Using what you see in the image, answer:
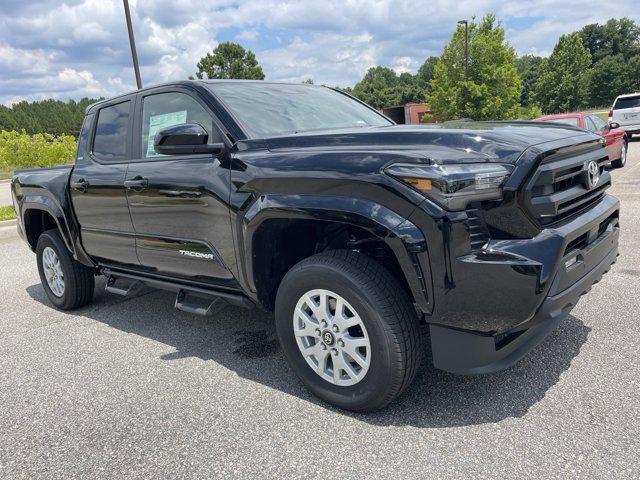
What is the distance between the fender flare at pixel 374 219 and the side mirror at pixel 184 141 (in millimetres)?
502

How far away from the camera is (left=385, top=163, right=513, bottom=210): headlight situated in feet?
7.24

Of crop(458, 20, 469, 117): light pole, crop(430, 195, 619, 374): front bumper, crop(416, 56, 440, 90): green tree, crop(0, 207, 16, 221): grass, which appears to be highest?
crop(416, 56, 440, 90): green tree

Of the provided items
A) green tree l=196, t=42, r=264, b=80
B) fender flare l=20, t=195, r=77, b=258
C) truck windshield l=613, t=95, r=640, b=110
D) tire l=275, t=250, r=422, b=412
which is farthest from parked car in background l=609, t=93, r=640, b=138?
green tree l=196, t=42, r=264, b=80

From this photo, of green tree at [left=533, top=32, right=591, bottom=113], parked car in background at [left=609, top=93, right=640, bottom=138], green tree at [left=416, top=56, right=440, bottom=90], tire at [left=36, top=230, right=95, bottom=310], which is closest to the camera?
tire at [left=36, top=230, right=95, bottom=310]

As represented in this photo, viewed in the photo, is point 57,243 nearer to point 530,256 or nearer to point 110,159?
point 110,159

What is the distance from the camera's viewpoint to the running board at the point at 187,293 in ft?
10.8

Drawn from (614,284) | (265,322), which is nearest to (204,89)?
(265,322)

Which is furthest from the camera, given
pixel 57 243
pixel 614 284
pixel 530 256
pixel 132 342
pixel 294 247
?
pixel 57 243

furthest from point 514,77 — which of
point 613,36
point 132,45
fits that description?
point 613,36

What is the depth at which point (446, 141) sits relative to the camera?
2.42 meters

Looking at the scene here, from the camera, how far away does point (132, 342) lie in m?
4.02

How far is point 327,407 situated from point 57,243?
131 inches

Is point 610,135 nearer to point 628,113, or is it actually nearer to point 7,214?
point 628,113

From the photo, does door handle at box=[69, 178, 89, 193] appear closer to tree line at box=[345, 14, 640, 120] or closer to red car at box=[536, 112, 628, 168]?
red car at box=[536, 112, 628, 168]
